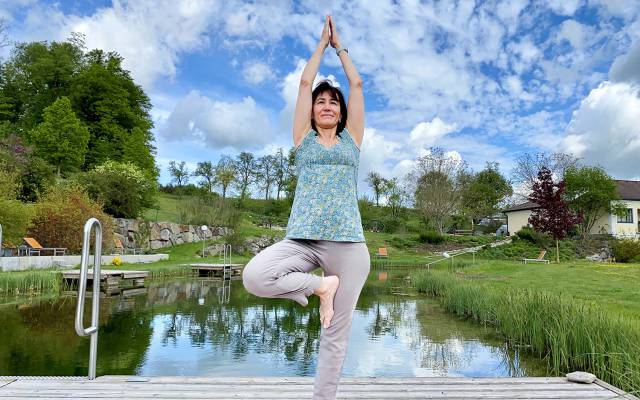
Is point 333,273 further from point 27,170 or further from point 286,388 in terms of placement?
point 27,170

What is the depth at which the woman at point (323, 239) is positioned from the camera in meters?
1.87

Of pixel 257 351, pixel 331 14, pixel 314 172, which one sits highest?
pixel 331 14

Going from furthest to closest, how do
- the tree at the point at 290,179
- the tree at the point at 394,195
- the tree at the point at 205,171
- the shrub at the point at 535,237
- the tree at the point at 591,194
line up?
the tree at the point at 394,195 → the tree at the point at 205,171 → the tree at the point at 290,179 → the tree at the point at 591,194 → the shrub at the point at 535,237

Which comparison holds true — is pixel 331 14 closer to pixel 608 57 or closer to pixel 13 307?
pixel 13 307

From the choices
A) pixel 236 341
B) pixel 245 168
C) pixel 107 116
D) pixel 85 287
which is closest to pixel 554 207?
pixel 236 341

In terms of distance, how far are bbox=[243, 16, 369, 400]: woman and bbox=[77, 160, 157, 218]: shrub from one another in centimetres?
1657

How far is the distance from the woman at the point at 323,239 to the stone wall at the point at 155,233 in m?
17.0

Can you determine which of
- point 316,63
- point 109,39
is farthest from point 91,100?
point 316,63

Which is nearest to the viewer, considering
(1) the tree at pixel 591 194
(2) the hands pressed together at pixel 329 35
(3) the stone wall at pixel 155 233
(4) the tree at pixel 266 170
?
(2) the hands pressed together at pixel 329 35

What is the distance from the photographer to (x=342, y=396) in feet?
8.54

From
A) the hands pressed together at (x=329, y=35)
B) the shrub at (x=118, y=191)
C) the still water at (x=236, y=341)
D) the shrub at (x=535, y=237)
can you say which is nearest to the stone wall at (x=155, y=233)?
the shrub at (x=118, y=191)

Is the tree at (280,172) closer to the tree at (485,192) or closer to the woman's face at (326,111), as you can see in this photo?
the tree at (485,192)

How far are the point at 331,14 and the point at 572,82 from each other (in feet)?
51.7

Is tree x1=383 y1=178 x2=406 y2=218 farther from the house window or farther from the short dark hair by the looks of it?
the short dark hair
